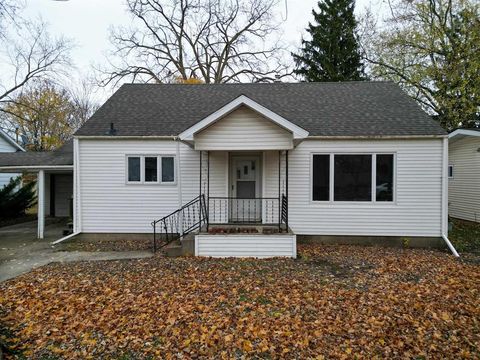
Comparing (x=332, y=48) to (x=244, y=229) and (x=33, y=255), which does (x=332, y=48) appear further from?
(x=33, y=255)

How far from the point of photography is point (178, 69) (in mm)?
25406

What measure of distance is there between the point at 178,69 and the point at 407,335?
25.7 meters

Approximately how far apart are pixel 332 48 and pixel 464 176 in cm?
1518

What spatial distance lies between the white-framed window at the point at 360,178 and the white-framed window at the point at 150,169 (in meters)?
4.96

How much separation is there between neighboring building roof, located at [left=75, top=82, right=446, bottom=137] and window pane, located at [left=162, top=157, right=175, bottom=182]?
2.85 feet

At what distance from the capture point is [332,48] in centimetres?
2391

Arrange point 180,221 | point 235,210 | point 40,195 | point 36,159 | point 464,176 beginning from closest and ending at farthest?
point 180,221 → point 235,210 → point 40,195 → point 36,159 → point 464,176

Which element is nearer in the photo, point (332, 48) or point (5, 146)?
point (5, 146)

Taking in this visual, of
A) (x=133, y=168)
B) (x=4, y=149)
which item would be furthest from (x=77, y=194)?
(x=4, y=149)

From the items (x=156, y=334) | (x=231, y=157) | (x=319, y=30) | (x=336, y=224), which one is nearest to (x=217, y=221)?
(x=231, y=157)

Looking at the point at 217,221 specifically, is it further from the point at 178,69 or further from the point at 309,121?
the point at 178,69

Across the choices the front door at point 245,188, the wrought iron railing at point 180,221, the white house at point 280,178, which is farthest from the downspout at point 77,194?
the front door at point 245,188

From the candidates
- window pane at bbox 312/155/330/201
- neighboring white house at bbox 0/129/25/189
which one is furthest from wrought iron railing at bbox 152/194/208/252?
neighboring white house at bbox 0/129/25/189

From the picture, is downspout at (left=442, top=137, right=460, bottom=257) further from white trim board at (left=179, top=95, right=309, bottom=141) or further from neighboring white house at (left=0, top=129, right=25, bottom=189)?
neighboring white house at (left=0, top=129, right=25, bottom=189)
